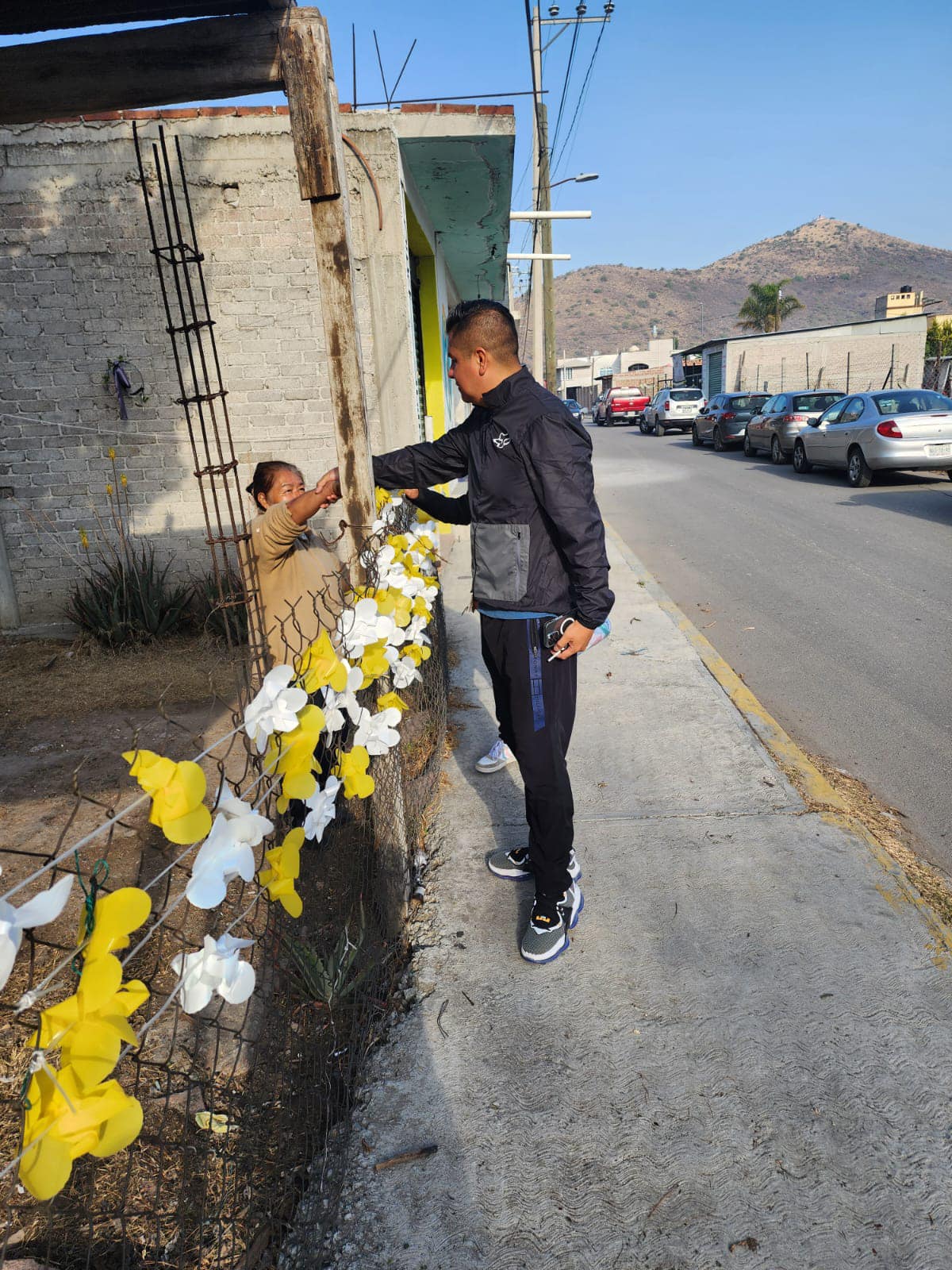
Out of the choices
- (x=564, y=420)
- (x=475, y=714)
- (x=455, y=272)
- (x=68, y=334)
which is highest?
(x=455, y=272)

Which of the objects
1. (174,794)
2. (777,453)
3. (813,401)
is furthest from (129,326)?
(813,401)

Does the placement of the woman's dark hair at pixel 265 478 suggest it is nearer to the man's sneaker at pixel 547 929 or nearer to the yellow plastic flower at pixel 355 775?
the yellow plastic flower at pixel 355 775

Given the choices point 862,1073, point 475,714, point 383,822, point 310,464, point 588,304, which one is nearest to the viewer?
point 862,1073

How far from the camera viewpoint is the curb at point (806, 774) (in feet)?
8.69

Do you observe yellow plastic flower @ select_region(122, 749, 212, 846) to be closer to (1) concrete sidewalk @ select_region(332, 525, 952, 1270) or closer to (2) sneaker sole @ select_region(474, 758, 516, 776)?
(1) concrete sidewalk @ select_region(332, 525, 952, 1270)

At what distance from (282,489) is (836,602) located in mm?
5227

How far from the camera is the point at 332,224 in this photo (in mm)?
2418

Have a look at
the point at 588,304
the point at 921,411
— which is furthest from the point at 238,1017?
the point at 588,304

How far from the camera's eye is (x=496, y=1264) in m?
1.71

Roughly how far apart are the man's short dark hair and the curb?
225 cm

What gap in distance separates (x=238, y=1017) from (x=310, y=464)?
200 inches

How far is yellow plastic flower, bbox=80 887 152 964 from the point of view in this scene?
3.45 ft

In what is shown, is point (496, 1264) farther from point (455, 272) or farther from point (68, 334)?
point (455, 272)

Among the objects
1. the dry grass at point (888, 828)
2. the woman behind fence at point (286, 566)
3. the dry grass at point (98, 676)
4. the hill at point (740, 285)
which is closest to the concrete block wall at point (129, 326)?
the dry grass at point (98, 676)
